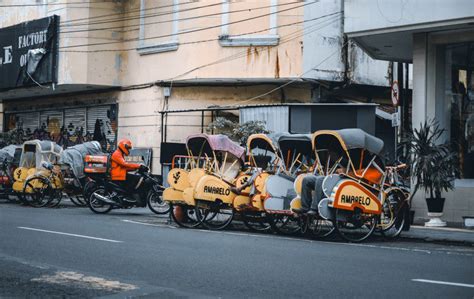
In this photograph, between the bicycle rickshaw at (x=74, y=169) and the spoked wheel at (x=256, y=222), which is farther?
the bicycle rickshaw at (x=74, y=169)

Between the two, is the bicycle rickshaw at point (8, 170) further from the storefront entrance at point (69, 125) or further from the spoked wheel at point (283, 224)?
the spoked wheel at point (283, 224)

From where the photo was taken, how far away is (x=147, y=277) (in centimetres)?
967

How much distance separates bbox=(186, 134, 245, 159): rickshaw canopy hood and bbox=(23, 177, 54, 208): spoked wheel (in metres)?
7.06

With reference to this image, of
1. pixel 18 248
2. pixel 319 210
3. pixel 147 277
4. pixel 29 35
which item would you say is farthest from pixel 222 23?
Answer: pixel 147 277

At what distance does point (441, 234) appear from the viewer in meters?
16.4

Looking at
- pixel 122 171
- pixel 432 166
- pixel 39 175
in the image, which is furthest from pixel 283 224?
pixel 39 175

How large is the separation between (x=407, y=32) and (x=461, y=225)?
5.07 m

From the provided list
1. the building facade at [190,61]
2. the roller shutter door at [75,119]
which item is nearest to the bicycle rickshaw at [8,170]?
the building facade at [190,61]

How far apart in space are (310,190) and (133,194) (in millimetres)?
7095

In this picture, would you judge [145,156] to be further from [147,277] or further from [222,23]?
[147,277]

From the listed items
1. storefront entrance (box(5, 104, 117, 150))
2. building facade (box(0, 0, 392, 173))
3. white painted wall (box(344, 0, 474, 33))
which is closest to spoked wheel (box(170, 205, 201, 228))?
white painted wall (box(344, 0, 474, 33))

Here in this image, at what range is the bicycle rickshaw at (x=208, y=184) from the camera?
16.7 m

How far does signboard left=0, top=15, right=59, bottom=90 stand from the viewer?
33.0m

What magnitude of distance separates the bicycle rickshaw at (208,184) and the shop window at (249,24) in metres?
11.2
